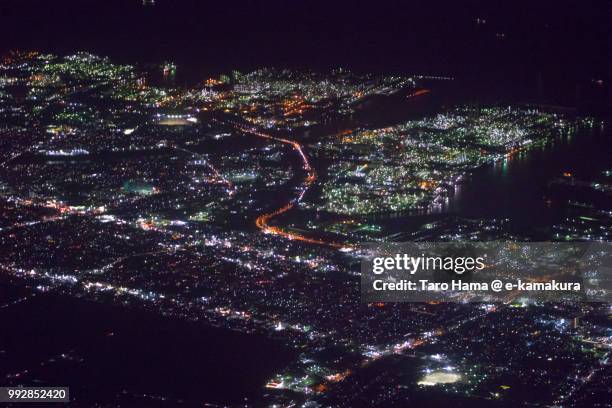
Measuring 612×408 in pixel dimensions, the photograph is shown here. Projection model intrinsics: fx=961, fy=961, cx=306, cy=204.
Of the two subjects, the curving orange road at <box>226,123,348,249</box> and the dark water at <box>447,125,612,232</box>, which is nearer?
the curving orange road at <box>226,123,348,249</box>

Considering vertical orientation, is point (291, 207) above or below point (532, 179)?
below

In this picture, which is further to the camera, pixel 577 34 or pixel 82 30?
pixel 82 30

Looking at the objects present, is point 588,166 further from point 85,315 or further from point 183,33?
point 183,33

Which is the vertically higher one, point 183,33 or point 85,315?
point 183,33

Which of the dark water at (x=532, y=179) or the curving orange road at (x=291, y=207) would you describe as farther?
the dark water at (x=532, y=179)

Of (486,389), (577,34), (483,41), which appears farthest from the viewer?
(483,41)

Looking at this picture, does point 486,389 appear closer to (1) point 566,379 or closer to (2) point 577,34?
(1) point 566,379

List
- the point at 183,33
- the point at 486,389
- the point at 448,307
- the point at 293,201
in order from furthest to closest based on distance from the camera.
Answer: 1. the point at 183,33
2. the point at 293,201
3. the point at 448,307
4. the point at 486,389

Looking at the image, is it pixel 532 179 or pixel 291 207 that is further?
pixel 532 179

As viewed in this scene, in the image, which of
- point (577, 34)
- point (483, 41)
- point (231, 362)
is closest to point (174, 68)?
point (483, 41)

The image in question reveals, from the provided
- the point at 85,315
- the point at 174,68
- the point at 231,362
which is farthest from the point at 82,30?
the point at 231,362
